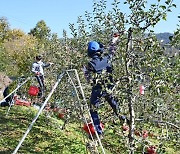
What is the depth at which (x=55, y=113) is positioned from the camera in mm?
10086

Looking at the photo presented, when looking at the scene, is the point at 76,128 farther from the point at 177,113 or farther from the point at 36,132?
the point at 177,113

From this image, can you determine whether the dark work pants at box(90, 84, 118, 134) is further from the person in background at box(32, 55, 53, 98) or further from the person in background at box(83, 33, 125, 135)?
the person in background at box(32, 55, 53, 98)

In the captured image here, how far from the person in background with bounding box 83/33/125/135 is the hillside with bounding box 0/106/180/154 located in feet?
1.04

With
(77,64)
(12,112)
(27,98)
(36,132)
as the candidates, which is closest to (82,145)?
(36,132)

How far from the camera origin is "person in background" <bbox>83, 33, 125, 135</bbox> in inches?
175

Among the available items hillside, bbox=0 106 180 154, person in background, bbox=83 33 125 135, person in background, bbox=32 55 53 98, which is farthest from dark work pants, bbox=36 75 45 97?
person in background, bbox=83 33 125 135

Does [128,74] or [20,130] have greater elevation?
[128,74]

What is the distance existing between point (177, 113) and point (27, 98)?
980 cm

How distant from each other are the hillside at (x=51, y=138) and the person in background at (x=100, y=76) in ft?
1.04

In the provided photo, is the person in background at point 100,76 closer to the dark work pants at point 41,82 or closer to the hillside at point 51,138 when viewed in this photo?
the hillside at point 51,138

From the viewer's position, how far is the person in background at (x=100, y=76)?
446cm

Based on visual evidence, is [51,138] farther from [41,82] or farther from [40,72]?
[40,72]

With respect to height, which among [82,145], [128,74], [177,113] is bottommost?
[82,145]

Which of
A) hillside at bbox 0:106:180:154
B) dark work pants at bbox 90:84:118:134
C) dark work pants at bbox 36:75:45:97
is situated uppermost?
dark work pants at bbox 36:75:45:97
